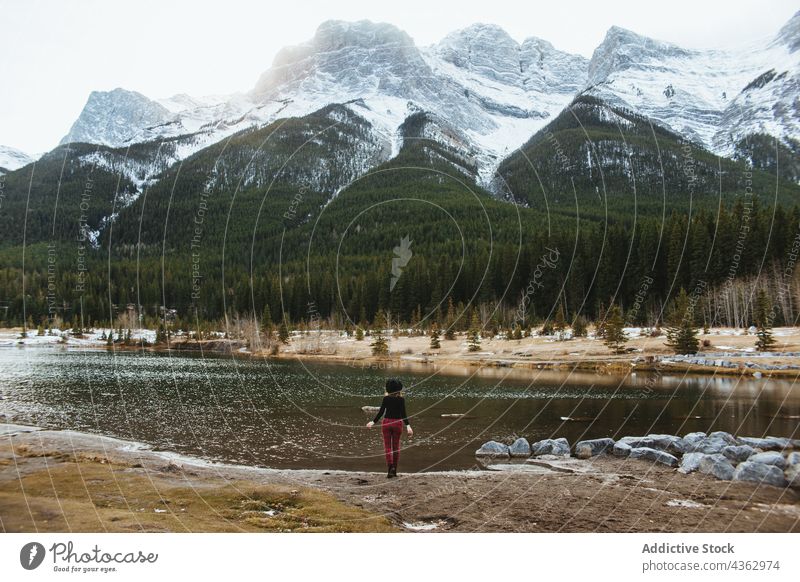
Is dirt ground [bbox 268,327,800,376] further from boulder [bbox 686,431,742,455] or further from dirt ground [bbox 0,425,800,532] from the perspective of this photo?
dirt ground [bbox 0,425,800,532]

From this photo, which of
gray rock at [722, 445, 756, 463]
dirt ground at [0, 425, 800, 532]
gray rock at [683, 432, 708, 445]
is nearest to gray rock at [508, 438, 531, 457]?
dirt ground at [0, 425, 800, 532]

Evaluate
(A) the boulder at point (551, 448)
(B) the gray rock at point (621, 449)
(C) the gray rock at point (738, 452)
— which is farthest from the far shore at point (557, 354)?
(A) the boulder at point (551, 448)

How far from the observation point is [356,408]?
2259 cm

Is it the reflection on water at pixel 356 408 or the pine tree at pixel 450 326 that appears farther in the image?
the pine tree at pixel 450 326

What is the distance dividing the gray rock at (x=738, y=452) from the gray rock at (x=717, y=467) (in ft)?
3.42

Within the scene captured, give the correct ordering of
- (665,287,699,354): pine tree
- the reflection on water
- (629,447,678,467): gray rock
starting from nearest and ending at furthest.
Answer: (629,447,678,467): gray rock, the reflection on water, (665,287,699,354): pine tree

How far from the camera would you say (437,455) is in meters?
13.9

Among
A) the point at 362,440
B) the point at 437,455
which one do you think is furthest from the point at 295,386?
the point at 437,455

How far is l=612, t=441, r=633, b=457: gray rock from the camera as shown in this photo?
43.4ft

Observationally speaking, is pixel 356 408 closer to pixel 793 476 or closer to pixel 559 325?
pixel 793 476

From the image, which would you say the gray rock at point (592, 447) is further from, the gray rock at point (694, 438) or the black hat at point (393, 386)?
the black hat at point (393, 386)

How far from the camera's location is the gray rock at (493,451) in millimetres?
13659

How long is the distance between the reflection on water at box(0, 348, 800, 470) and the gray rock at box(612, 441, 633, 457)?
2620mm
